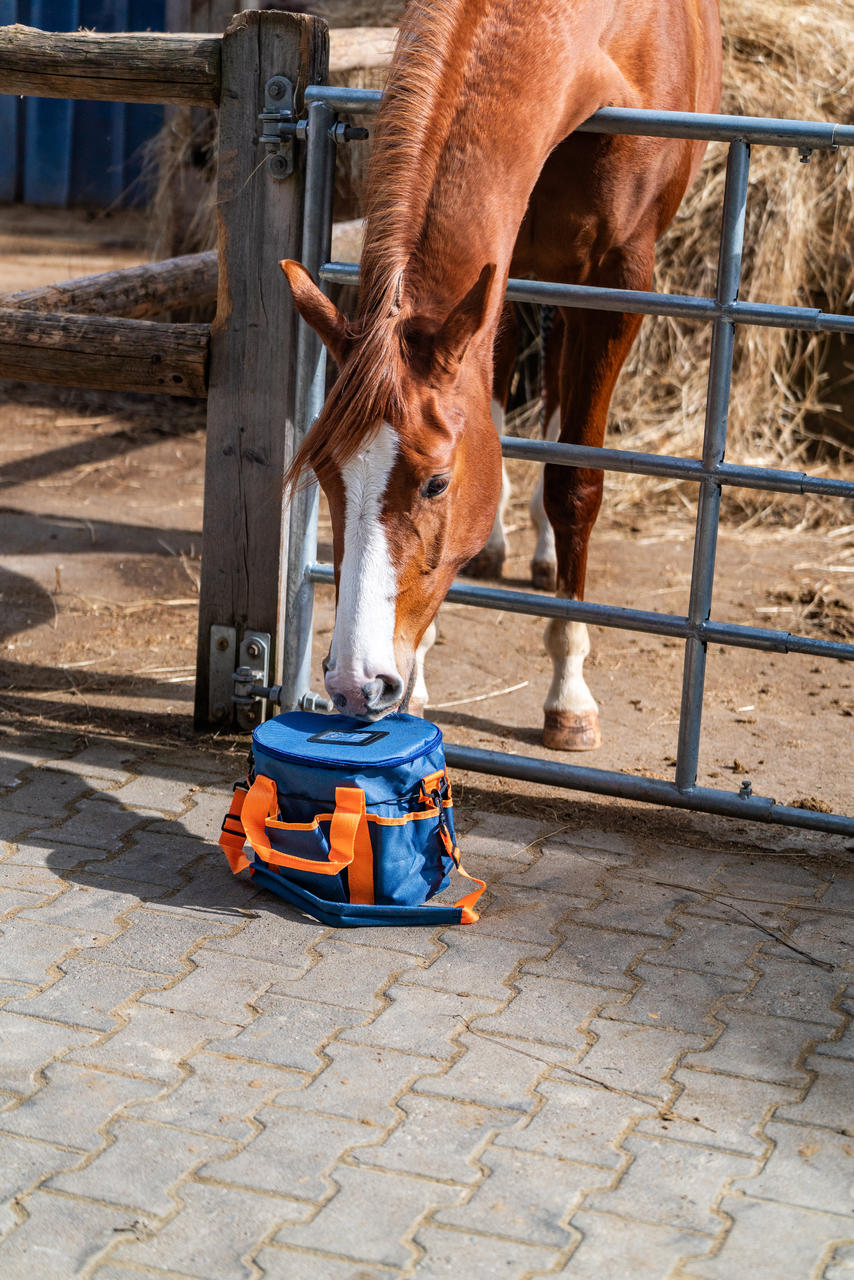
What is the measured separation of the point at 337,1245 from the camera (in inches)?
69.7

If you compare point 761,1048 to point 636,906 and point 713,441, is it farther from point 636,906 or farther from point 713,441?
point 713,441

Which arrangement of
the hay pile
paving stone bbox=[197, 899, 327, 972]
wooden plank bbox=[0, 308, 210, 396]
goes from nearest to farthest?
paving stone bbox=[197, 899, 327, 972]
wooden plank bbox=[0, 308, 210, 396]
the hay pile

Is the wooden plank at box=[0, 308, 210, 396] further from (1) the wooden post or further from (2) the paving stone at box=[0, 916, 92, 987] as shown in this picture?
(2) the paving stone at box=[0, 916, 92, 987]

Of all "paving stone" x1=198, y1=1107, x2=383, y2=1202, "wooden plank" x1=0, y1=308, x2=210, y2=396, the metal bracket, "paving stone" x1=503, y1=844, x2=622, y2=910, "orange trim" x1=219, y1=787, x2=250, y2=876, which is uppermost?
the metal bracket

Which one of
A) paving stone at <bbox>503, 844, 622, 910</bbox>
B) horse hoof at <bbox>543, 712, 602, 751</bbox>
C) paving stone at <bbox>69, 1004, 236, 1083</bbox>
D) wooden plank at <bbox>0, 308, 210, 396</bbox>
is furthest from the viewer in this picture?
horse hoof at <bbox>543, 712, 602, 751</bbox>

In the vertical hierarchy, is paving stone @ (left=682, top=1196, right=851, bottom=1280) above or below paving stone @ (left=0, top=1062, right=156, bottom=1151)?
below

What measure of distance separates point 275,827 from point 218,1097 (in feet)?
2.24

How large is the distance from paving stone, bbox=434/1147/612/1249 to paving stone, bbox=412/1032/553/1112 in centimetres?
13

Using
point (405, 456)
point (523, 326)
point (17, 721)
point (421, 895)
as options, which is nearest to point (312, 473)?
point (405, 456)

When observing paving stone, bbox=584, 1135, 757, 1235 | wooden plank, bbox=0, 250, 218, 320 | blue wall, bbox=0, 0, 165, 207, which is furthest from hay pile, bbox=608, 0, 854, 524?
blue wall, bbox=0, 0, 165, 207

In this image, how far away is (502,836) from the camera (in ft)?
10.2

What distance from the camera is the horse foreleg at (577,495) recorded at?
11.9ft

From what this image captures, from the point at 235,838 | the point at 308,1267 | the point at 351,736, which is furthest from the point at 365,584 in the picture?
the point at 308,1267

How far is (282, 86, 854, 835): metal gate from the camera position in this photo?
291 cm
